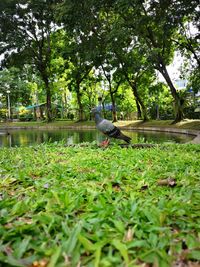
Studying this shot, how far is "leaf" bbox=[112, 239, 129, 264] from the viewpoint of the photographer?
1332 mm

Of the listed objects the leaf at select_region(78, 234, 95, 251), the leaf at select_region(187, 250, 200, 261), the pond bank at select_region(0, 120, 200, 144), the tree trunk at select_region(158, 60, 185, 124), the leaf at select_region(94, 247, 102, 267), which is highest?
the tree trunk at select_region(158, 60, 185, 124)

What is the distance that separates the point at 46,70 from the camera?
27.6 metres

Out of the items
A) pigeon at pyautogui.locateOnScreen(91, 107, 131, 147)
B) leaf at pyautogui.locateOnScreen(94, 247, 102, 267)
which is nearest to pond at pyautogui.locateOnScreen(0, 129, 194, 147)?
pigeon at pyautogui.locateOnScreen(91, 107, 131, 147)

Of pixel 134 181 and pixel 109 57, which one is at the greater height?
pixel 109 57

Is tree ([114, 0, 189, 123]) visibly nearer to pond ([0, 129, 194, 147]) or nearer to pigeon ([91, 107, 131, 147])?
pond ([0, 129, 194, 147])

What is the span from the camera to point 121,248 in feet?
4.54

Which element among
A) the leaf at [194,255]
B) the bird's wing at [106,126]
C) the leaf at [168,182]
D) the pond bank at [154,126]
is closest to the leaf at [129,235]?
the leaf at [194,255]

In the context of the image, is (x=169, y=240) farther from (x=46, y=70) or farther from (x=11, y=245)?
(x=46, y=70)

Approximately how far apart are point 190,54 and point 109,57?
571 centimetres

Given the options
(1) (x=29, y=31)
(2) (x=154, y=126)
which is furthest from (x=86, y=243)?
(1) (x=29, y=31)

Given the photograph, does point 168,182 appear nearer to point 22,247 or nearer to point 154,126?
point 22,247

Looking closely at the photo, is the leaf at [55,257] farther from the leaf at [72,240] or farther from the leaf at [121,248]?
the leaf at [121,248]

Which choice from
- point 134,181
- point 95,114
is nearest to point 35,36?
point 95,114

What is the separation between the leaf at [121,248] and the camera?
52.4 inches
